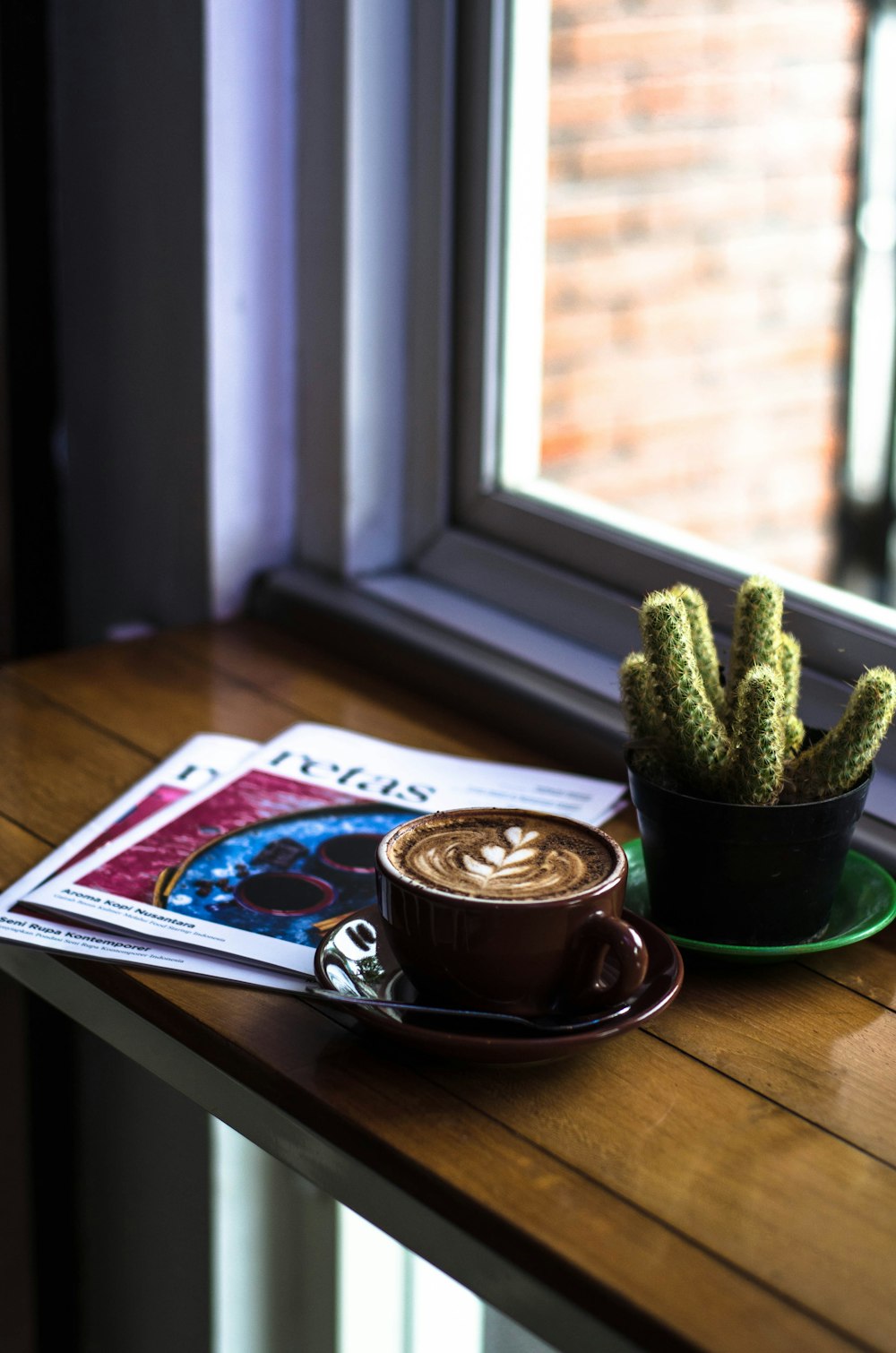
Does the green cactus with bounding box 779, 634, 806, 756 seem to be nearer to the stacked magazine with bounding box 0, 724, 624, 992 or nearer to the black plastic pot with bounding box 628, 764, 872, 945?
the black plastic pot with bounding box 628, 764, 872, 945

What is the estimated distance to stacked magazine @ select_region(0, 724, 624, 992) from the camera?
78 cm

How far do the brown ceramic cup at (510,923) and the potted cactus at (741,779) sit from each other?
7cm

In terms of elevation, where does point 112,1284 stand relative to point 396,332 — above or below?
below

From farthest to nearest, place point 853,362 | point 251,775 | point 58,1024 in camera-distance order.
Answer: point 853,362
point 58,1024
point 251,775

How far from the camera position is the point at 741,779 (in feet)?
2.41

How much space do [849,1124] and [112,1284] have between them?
0.86 meters

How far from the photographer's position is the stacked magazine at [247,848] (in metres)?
0.78

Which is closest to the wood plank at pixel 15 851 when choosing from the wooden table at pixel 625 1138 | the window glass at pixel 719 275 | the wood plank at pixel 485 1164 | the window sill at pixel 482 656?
the wooden table at pixel 625 1138

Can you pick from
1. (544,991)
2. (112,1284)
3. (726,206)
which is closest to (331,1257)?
(112,1284)

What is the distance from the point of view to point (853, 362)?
11.2ft

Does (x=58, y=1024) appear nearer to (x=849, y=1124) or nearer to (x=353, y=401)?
(x=353, y=401)

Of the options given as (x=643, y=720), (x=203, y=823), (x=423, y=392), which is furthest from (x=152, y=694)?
(x=643, y=720)

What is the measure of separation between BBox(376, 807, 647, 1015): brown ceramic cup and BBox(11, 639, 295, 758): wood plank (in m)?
0.42

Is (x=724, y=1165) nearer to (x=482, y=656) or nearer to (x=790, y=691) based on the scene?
(x=790, y=691)
